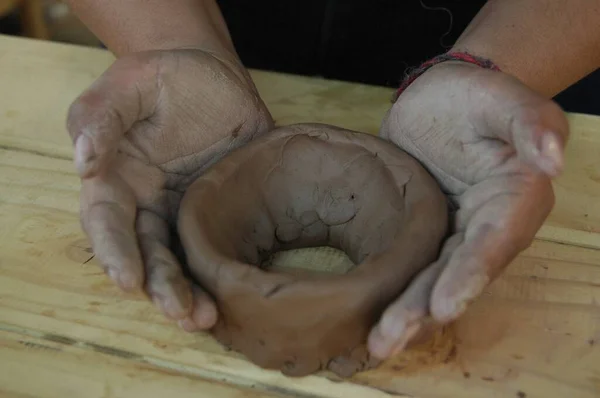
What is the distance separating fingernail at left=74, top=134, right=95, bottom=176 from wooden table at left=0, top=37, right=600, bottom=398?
24 cm

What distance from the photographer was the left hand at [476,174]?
648 millimetres

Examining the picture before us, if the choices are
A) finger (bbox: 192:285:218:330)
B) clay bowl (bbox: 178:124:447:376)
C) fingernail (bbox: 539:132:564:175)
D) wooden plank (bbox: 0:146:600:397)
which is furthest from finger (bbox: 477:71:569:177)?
finger (bbox: 192:285:218:330)

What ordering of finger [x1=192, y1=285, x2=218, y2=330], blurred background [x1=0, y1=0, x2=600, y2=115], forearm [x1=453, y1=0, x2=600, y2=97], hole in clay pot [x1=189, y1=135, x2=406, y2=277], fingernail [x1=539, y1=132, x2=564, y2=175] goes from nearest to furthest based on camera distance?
fingernail [x1=539, y1=132, x2=564, y2=175] < finger [x1=192, y1=285, x2=218, y2=330] < hole in clay pot [x1=189, y1=135, x2=406, y2=277] < forearm [x1=453, y1=0, x2=600, y2=97] < blurred background [x1=0, y1=0, x2=600, y2=115]

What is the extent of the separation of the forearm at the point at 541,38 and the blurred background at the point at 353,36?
0.23m

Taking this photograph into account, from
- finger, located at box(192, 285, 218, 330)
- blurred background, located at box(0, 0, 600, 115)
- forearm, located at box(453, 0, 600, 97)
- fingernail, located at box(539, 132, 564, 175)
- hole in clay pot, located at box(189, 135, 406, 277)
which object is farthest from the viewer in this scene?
blurred background, located at box(0, 0, 600, 115)

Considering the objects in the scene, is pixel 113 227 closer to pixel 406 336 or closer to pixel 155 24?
pixel 406 336

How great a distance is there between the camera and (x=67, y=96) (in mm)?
1242

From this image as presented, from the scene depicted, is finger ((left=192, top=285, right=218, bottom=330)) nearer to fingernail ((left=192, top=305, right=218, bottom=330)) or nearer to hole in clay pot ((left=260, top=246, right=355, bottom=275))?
fingernail ((left=192, top=305, right=218, bottom=330))

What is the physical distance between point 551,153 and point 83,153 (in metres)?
0.44

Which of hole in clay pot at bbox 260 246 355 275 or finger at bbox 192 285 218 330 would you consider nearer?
finger at bbox 192 285 218 330

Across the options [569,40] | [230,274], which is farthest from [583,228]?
[230,274]

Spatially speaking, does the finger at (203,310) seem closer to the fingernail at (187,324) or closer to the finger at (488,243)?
the fingernail at (187,324)

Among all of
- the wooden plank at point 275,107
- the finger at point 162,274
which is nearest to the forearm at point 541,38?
the wooden plank at point 275,107

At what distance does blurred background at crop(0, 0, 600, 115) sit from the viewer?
1.24 metres
